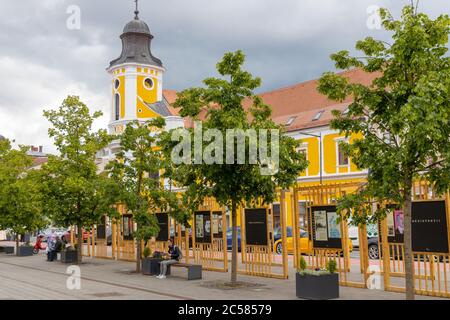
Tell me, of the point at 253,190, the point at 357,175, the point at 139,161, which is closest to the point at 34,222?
the point at 139,161

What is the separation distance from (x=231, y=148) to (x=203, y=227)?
23.5 ft

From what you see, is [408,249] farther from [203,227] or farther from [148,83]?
[148,83]

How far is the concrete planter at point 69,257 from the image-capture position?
2592 cm

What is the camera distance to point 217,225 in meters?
20.9

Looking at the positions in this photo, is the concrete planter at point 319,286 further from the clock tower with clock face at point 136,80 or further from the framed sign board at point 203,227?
the clock tower with clock face at point 136,80

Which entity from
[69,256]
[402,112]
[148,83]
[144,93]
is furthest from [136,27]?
[402,112]

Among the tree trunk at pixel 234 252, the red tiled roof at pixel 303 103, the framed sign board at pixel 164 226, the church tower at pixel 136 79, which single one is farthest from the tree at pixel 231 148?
the church tower at pixel 136 79

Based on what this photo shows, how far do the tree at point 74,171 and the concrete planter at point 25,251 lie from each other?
8.80 meters

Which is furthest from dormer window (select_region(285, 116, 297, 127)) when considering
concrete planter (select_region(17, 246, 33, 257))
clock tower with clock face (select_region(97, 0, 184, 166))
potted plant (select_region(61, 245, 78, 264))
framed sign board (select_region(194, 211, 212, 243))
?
framed sign board (select_region(194, 211, 212, 243))

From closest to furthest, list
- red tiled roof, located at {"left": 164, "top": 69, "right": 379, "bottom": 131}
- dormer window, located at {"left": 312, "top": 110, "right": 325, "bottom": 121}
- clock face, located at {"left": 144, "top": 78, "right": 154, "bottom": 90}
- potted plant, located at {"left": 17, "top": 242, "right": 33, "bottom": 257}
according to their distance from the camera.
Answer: potted plant, located at {"left": 17, "top": 242, "right": 33, "bottom": 257}
red tiled roof, located at {"left": 164, "top": 69, "right": 379, "bottom": 131}
dormer window, located at {"left": 312, "top": 110, "right": 325, "bottom": 121}
clock face, located at {"left": 144, "top": 78, "right": 154, "bottom": 90}

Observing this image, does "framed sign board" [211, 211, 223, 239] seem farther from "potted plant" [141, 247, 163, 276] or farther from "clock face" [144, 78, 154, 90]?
"clock face" [144, 78, 154, 90]

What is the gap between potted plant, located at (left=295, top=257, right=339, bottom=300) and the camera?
43.5 feet

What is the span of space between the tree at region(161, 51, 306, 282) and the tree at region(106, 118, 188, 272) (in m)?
4.01
